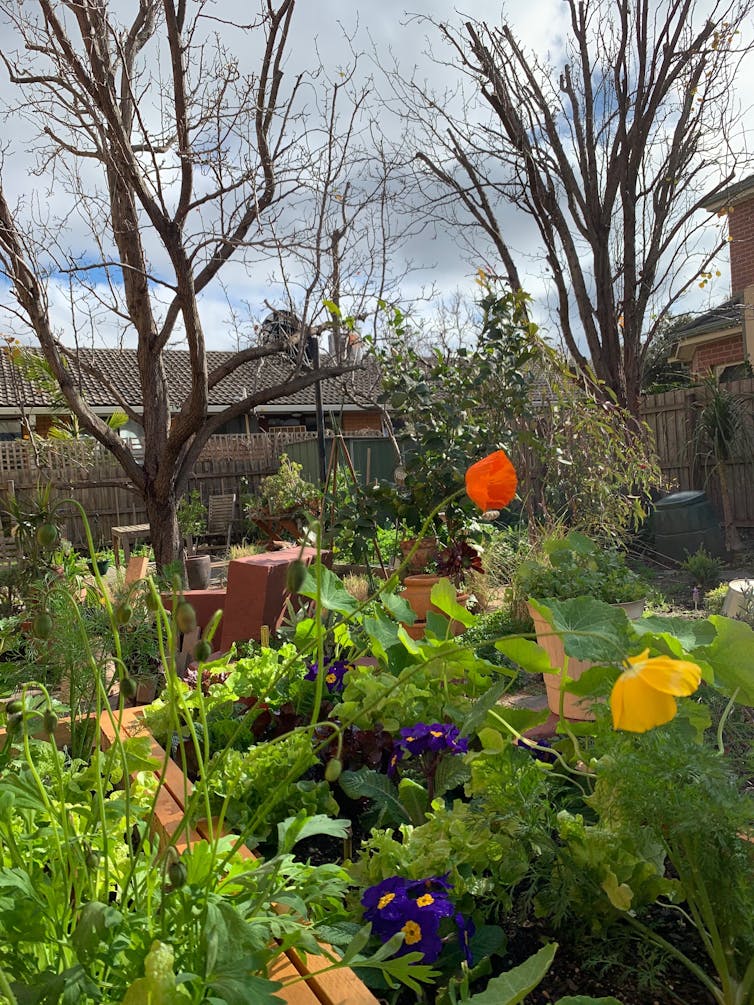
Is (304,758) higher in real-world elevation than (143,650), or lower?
higher

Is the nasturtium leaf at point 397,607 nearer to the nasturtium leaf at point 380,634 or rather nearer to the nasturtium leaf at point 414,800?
the nasturtium leaf at point 380,634

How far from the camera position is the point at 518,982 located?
77 cm

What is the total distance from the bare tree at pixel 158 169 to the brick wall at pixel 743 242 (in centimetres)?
777

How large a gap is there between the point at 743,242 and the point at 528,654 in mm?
10902

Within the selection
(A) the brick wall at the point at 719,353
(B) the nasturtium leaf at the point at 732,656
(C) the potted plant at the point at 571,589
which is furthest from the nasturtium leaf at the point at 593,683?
(A) the brick wall at the point at 719,353

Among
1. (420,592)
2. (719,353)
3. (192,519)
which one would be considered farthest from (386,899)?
(719,353)

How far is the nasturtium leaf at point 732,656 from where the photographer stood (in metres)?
1.12

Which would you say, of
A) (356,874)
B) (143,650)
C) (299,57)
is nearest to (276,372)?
(299,57)

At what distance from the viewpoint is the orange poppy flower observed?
941mm

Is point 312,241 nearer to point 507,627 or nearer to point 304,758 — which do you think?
point 507,627

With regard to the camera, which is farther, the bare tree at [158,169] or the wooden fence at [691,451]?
the wooden fence at [691,451]

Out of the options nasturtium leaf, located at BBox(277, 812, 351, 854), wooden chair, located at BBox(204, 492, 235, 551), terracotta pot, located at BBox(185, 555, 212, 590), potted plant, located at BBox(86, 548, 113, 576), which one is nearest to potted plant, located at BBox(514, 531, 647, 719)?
nasturtium leaf, located at BBox(277, 812, 351, 854)

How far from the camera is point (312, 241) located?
4.36 meters

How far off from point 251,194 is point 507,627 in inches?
104
